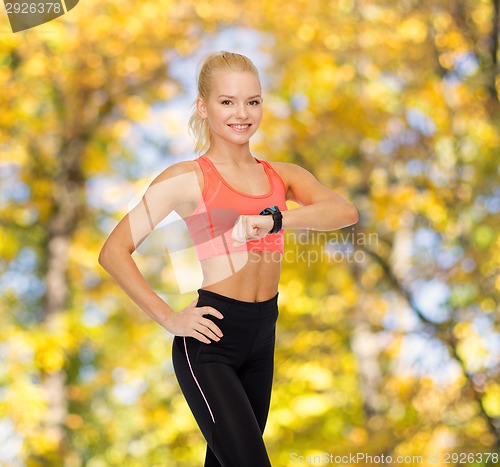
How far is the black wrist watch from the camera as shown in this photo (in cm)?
157

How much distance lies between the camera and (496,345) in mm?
4129

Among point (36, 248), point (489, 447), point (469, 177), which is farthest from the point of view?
point (36, 248)

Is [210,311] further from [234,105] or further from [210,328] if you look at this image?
[234,105]

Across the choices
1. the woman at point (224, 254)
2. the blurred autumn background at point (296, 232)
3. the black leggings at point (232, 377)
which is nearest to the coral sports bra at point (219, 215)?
the woman at point (224, 254)

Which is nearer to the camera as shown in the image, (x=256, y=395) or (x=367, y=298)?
(x=256, y=395)

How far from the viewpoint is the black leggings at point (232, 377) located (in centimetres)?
152

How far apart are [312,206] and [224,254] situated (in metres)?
0.23

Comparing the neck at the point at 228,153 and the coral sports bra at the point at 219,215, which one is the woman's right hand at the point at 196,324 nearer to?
the coral sports bra at the point at 219,215

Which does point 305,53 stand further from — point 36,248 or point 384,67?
point 36,248

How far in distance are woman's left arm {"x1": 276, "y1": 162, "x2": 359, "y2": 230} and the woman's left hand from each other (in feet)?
0.21

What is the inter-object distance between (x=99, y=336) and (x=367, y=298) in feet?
5.99

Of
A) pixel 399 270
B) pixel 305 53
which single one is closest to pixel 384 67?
pixel 305 53

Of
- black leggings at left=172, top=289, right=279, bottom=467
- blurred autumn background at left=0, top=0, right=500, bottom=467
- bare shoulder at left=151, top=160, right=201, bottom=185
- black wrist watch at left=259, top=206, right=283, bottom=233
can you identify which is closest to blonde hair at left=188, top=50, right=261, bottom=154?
bare shoulder at left=151, top=160, right=201, bottom=185

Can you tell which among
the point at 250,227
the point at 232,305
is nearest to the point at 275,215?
the point at 250,227
